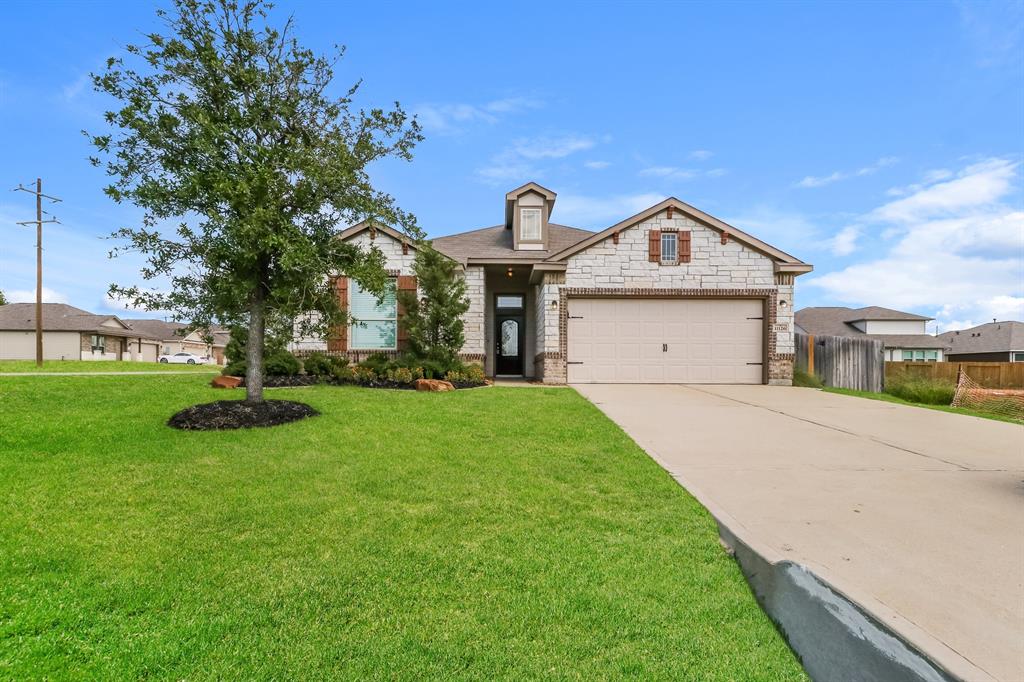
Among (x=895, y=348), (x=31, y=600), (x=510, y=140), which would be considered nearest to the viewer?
(x=31, y=600)

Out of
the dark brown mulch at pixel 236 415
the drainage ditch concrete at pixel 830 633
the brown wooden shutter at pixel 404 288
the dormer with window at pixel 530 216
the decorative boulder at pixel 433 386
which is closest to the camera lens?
A: the drainage ditch concrete at pixel 830 633

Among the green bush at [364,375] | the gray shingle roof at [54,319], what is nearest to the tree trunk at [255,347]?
the green bush at [364,375]

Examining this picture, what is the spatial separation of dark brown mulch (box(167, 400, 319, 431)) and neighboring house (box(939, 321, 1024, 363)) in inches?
1719

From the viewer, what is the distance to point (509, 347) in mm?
18297

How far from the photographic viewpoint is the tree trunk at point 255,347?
7820mm

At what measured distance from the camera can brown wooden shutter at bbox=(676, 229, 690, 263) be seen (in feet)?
46.7

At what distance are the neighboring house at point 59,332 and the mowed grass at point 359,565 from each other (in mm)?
40540

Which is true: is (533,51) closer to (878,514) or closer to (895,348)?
(878,514)

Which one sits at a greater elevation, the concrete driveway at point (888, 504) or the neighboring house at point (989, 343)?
the neighboring house at point (989, 343)

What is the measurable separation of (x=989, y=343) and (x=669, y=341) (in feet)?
122

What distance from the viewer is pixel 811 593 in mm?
2678

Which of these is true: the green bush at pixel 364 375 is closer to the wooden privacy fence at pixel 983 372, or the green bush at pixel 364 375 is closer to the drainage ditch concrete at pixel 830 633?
the drainage ditch concrete at pixel 830 633

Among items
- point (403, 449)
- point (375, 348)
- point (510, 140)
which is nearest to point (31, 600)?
point (403, 449)

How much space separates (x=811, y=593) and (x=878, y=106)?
11.7 meters
